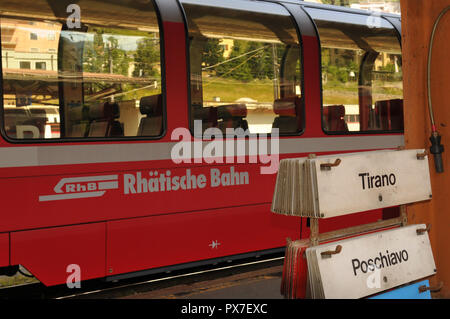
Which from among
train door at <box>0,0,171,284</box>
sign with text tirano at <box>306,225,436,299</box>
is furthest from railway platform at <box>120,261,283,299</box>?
sign with text tirano at <box>306,225,436,299</box>

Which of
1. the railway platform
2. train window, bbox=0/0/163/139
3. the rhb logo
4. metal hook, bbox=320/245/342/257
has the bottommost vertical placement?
the railway platform

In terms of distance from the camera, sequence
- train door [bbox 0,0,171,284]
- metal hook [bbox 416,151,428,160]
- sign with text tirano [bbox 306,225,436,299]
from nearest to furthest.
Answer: sign with text tirano [bbox 306,225,436,299] → metal hook [bbox 416,151,428,160] → train door [bbox 0,0,171,284]

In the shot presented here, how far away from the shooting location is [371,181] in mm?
3730

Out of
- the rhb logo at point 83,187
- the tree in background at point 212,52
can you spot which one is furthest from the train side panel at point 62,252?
the tree in background at point 212,52

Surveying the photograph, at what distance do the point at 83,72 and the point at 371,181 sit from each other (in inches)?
116

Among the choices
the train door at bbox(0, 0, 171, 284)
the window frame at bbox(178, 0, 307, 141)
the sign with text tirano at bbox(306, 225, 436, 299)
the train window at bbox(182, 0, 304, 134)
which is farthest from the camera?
the train window at bbox(182, 0, 304, 134)

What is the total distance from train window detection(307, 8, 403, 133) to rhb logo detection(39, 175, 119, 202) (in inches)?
113

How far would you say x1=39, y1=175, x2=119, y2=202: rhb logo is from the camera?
502cm

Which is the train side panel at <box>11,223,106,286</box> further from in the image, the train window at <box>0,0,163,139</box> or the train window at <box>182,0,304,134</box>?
the train window at <box>182,0,304,134</box>

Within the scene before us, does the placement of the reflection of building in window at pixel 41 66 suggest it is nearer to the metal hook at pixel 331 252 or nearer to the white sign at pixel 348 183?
the white sign at pixel 348 183

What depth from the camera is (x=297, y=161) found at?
359 centimetres

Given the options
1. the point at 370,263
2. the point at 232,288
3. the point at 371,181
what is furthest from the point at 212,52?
the point at 370,263

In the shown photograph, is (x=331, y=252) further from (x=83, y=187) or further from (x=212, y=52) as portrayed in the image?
(x=212, y=52)

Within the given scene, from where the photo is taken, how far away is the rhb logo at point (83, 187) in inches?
197
